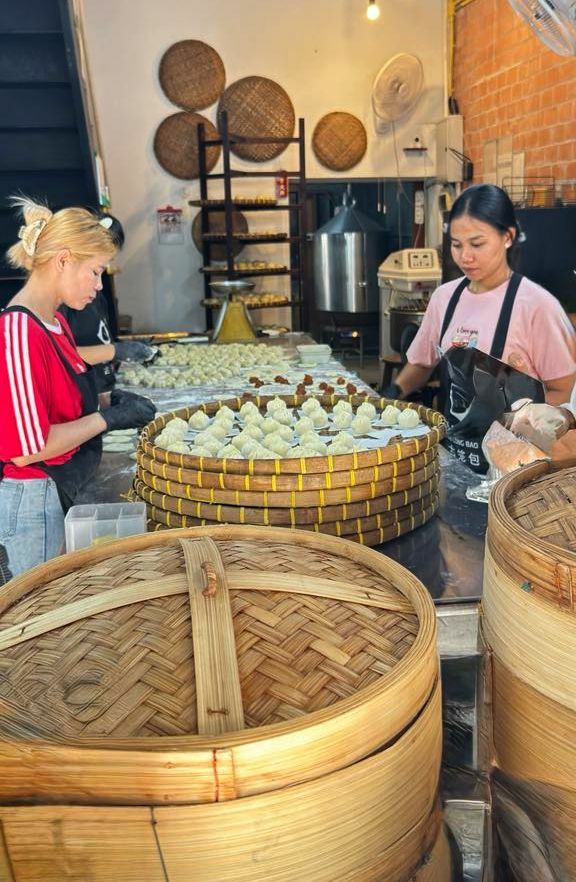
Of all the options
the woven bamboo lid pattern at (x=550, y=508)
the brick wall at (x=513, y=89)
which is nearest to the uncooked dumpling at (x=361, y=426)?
the woven bamboo lid pattern at (x=550, y=508)

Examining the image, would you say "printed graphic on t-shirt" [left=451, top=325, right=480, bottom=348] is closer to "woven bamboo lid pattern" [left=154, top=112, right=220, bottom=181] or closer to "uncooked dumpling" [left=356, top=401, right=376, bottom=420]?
"uncooked dumpling" [left=356, top=401, right=376, bottom=420]

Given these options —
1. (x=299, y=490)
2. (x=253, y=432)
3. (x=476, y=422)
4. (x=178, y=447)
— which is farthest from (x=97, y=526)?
(x=476, y=422)

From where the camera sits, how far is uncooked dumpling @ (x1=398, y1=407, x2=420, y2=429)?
1.86 m

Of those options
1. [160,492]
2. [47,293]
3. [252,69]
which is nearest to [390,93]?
[252,69]

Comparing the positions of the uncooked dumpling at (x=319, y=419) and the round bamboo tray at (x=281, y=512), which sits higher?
the uncooked dumpling at (x=319, y=419)

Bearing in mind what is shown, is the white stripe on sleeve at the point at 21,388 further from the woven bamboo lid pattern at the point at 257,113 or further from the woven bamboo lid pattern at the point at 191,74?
the woven bamboo lid pattern at the point at 191,74

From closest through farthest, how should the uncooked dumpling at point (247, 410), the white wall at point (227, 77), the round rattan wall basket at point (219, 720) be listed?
the round rattan wall basket at point (219, 720), the uncooked dumpling at point (247, 410), the white wall at point (227, 77)

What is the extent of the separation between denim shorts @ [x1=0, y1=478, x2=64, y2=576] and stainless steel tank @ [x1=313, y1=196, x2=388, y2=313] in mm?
6242

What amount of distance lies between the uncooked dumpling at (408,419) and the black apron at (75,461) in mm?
903

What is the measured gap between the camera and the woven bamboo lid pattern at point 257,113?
7379mm

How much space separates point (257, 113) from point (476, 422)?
6078 millimetres

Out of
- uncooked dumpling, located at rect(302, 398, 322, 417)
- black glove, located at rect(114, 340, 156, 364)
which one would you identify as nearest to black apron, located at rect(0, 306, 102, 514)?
uncooked dumpling, located at rect(302, 398, 322, 417)

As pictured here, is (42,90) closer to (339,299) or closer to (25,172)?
(25,172)

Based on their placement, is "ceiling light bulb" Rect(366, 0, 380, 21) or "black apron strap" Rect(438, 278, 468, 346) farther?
"ceiling light bulb" Rect(366, 0, 380, 21)
